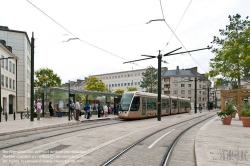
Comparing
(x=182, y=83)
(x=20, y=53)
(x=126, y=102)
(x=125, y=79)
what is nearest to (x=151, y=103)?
(x=126, y=102)

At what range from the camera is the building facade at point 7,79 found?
37.8 meters

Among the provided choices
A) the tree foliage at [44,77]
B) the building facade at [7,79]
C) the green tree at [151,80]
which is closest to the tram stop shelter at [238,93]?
the building facade at [7,79]

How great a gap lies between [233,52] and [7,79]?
112 feet

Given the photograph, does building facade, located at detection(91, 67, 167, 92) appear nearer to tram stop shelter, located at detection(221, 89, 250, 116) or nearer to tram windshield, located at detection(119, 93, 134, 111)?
tram windshield, located at detection(119, 93, 134, 111)

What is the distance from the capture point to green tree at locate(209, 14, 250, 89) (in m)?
23.1

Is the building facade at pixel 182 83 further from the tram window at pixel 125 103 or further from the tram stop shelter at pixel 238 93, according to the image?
the tram stop shelter at pixel 238 93

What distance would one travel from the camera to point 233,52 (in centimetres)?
2366

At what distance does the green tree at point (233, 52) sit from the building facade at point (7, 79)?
30.1 meters

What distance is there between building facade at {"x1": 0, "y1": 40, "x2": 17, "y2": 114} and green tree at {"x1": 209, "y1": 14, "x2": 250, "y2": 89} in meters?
30.1

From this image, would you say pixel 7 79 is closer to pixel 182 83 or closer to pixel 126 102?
pixel 126 102

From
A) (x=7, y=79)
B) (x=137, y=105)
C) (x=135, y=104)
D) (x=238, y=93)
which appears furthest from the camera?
(x=7, y=79)

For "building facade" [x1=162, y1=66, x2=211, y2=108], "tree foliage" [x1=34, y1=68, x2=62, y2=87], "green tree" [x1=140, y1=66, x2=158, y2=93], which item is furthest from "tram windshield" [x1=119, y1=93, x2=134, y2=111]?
"building facade" [x1=162, y1=66, x2=211, y2=108]

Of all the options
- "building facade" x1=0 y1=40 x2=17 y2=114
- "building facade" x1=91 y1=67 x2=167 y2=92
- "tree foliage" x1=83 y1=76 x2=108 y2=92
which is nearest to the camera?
"building facade" x1=0 y1=40 x2=17 y2=114

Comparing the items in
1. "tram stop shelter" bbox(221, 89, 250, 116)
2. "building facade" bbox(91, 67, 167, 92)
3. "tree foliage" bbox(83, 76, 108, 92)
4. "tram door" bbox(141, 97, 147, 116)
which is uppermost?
"building facade" bbox(91, 67, 167, 92)
